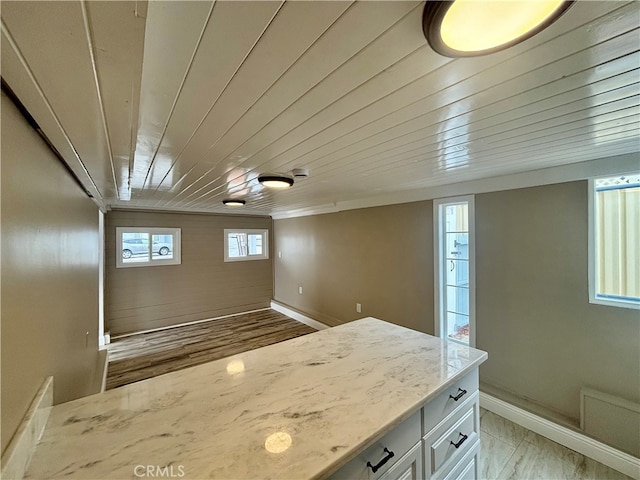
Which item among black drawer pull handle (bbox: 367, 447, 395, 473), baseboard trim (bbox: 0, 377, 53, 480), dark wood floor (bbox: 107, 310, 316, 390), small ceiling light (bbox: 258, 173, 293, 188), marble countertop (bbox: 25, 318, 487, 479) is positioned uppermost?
small ceiling light (bbox: 258, 173, 293, 188)

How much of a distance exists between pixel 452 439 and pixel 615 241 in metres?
1.98

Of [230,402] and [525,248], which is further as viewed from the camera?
[525,248]

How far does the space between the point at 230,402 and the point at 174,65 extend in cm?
117

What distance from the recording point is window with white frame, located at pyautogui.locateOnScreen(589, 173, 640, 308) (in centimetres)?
182

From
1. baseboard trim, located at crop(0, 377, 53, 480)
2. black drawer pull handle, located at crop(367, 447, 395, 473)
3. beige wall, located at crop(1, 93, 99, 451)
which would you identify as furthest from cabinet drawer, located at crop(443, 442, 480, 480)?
beige wall, located at crop(1, 93, 99, 451)

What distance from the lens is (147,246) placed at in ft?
15.3

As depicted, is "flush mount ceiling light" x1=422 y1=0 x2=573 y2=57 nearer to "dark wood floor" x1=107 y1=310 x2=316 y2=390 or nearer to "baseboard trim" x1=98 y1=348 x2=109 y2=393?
"baseboard trim" x1=98 y1=348 x2=109 y2=393

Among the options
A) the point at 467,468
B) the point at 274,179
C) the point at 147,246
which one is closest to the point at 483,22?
the point at 274,179

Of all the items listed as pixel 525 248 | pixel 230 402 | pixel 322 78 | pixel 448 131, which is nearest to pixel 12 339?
pixel 230 402

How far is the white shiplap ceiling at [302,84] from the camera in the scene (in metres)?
0.62

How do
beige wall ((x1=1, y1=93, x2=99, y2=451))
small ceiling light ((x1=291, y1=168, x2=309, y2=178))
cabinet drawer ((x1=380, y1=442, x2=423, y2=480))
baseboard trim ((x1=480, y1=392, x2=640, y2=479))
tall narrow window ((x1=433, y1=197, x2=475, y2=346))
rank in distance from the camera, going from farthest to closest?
1. tall narrow window ((x1=433, y1=197, x2=475, y2=346))
2. small ceiling light ((x1=291, y1=168, x2=309, y2=178))
3. baseboard trim ((x1=480, y1=392, x2=640, y2=479))
4. cabinet drawer ((x1=380, y1=442, x2=423, y2=480))
5. beige wall ((x1=1, y1=93, x2=99, y2=451))

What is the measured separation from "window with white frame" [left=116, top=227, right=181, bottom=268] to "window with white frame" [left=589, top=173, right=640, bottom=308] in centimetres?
569

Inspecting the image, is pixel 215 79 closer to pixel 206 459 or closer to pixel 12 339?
pixel 12 339

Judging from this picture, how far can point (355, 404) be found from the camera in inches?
37.0
